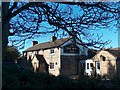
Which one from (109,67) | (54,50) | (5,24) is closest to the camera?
(5,24)

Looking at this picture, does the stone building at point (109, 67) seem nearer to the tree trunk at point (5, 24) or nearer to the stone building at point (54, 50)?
the stone building at point (54, 50)

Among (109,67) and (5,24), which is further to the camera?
(109,67)

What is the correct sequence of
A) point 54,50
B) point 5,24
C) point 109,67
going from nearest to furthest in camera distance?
point 5,24, point 54,50, point 109,67

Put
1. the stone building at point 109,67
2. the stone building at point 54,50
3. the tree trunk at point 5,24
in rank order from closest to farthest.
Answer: the tree trunk at point 5,24, the stone building at point 54,50, the stone building at point 109,67

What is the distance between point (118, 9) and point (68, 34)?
174 cm

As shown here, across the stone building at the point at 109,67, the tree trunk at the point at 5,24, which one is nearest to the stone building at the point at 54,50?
the stone building at the point at 109,67

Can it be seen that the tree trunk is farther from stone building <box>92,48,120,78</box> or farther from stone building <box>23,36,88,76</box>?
stone building <box>92,48,120,78</box>

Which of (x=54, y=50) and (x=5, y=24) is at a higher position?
(x=5, y=24)

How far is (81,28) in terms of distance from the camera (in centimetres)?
943

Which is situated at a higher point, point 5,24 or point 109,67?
point 5,24

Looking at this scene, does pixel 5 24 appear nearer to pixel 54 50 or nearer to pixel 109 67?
pixel 54 50

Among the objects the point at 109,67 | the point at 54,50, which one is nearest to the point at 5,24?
the point at 54,50

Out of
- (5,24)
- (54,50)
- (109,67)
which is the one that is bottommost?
(109,67)

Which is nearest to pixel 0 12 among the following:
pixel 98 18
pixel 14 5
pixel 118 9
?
pixel 14 5
